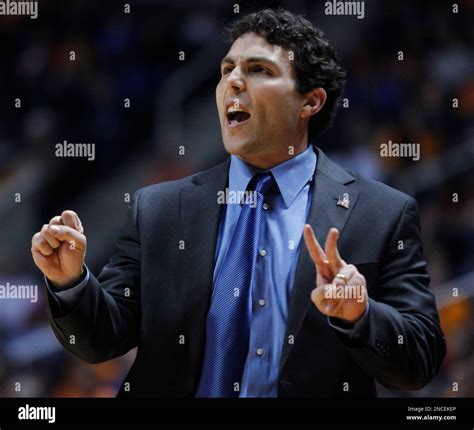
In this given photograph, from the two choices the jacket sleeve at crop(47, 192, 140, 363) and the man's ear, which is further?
the man's ear

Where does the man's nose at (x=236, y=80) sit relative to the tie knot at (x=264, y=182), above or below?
above

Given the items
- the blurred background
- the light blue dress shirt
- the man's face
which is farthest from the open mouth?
the blurred background

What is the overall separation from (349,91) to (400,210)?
47.1 inches

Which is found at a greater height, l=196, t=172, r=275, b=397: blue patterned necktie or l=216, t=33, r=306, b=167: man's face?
l=216, t=33, r=306, b=167: man's face

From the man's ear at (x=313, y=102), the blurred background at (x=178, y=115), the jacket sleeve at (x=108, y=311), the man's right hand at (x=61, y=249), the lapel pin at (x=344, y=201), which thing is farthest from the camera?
the blurred background at (x=178, y=115)

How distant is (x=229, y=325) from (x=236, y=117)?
0.58 meters

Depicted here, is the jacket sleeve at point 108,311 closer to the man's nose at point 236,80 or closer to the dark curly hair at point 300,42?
the man's nose at point 236,80

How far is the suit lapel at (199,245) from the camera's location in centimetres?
255

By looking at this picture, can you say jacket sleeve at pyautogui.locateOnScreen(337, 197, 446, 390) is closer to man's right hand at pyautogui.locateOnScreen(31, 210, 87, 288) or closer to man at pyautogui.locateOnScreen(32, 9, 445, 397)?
man at pyautogui.locateOnScreen(32, 9, 445, 397)

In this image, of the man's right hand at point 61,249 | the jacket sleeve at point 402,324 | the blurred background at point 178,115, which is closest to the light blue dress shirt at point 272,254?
the jacket sleeve at point 402,324

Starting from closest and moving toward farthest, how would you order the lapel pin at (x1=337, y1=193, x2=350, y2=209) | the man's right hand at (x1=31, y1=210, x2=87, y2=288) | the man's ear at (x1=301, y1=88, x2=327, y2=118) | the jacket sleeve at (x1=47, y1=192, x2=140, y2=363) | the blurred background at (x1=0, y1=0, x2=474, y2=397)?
the man's right hand at (x1=31, y1=210, x2=87, y2=288)
the jacket sleeve at (x1=47, y1=192, x2=140, y2=363)
the lapel pin at (x1=337, y1=193, x2=350, y2=209)
the man's ear at (x1=301, y1=88, x2=327, y2=118)
the blurred background at (x1=0, y1=0, x2=474, y2=397)

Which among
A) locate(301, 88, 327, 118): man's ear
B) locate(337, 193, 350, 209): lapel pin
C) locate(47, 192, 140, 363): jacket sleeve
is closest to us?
locate(47, 192, 140, 363): jacket sleeve

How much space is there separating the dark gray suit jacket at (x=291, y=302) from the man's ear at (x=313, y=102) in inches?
7.4

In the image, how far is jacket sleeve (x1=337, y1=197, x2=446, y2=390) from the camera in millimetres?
2410
